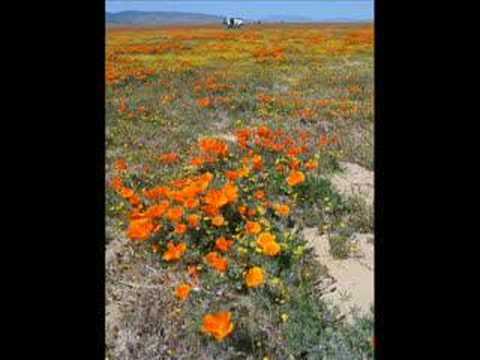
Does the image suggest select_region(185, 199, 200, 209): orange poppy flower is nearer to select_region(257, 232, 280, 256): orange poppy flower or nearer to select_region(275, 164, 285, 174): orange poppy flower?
select_region(257, 232, 280, 256): orange poppy flower

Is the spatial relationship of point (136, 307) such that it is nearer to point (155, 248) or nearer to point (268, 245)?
point (155, 248)

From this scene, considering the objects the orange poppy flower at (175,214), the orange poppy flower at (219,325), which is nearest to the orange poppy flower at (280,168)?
the orange poppy flower at (175,214)

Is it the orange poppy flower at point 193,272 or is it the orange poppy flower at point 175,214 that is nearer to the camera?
the orange poppy flower at point 193,272

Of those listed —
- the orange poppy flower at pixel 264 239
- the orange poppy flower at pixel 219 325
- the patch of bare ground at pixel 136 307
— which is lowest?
the patch of bare ground at pixel 136 307

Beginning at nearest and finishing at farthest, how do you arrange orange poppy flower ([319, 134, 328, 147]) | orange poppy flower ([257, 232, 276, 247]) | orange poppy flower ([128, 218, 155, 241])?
orange poppy flower ([257, 232, 276, 247]) → orange poppy flower ([128, 218, 155, 241]) → orange poppy flower ([319, 134, 328, 147])

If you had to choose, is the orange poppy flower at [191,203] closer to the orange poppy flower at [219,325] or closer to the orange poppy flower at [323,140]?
the orange poppy flower at [219,325]

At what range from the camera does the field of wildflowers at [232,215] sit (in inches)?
109

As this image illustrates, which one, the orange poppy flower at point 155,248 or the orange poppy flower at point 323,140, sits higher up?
the orange poppy flower at point 323,140

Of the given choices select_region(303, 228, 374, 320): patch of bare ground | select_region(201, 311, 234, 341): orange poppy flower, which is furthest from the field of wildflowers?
select_region(303, 228, 374, 320): patch of bare ground

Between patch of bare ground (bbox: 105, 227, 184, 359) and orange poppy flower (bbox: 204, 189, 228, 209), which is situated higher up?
orange poppy flower (bbox: 204, 189, 228, 209)

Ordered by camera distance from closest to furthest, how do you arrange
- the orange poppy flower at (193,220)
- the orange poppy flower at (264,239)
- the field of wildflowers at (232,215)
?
the field of wildflowers at (232,215)
the orange poppy flower at (264,239)
the orange poppy flower at (193,220)

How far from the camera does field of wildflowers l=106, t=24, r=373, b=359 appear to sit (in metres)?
2.77
